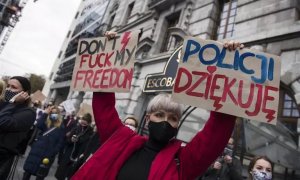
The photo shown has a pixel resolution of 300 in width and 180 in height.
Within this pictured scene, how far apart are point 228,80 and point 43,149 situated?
16.8 feet

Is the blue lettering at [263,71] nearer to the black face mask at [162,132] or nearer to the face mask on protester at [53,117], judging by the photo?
the black face mask at [162,132]

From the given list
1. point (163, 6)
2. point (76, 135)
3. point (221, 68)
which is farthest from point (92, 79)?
point (163, 6)

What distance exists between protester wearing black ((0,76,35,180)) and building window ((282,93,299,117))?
5.96 metres

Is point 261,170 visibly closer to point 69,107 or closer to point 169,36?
point 69,107

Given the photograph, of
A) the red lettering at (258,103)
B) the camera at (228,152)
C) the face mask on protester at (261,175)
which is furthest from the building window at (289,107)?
the red lettering at (258,103)

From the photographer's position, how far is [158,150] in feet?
7.02

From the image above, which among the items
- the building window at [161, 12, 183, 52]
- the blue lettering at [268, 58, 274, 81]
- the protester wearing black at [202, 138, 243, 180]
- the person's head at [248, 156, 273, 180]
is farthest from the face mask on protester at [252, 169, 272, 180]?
the building window at [161, 12, 183, 52]

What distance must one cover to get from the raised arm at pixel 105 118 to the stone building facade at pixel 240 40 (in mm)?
1612

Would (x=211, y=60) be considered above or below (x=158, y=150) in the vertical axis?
above

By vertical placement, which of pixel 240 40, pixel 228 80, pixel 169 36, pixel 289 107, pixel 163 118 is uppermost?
pixel 169 36

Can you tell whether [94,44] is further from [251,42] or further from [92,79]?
[251,42]

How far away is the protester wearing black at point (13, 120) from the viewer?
11.2ft

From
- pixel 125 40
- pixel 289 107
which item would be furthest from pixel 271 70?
pixel 289 107

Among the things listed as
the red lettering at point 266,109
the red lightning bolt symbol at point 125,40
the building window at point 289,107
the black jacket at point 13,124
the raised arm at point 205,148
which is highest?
the building window at point 289,107
